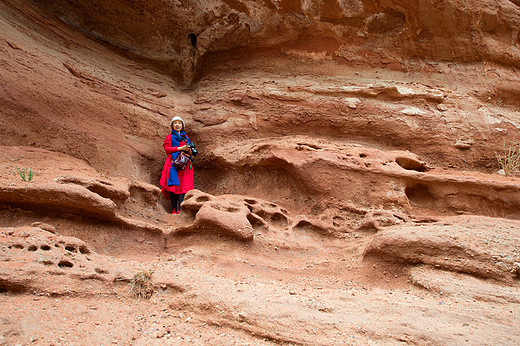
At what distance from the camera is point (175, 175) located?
5.93 meters

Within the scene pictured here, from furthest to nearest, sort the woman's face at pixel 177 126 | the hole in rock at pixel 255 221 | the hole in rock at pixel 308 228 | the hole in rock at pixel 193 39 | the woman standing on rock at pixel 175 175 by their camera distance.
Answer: the hole in rock at pixel 193 39 < the woman's face at pixel 177 126 < the woman standing on rock at pixel 175 175 < the hole in rock at pixel 308 228 < the hole in rock at pixel 255 221

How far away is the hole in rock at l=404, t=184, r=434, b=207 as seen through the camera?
5660mm

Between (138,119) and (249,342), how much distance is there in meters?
5.42

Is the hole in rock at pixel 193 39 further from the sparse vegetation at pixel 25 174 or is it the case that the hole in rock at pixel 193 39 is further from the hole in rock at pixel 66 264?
the hole in rock at pixel 66 264

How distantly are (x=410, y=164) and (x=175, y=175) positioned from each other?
12.9ft

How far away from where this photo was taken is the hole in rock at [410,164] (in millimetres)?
6004

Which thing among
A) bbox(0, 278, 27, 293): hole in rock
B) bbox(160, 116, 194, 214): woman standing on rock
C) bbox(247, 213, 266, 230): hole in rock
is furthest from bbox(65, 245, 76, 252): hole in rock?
bbox(160, 116, 194, 214): woman standing on rock

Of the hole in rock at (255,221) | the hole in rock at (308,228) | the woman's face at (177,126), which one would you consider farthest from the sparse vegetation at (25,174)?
the hole in rock at (308,228)

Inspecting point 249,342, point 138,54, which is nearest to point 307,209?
point 249,342

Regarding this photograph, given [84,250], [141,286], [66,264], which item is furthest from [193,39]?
[141,286]

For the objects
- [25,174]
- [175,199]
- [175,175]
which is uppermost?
[175,175]

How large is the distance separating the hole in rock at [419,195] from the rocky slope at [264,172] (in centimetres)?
3

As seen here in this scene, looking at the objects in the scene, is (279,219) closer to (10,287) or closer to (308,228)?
(308,228)

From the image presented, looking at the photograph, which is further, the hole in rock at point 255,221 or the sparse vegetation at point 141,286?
the hole in rock at point 255,221
